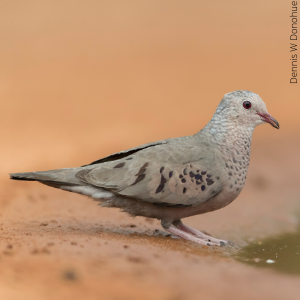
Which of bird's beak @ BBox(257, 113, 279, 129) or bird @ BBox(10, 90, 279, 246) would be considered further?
bird's beak @ BBox(257, 113, 279, 129)

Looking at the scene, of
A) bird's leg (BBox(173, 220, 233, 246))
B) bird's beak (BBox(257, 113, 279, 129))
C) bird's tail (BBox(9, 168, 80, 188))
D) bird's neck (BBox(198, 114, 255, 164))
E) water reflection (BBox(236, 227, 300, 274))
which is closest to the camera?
water reflection (BBox(236, 227, 300, 274))

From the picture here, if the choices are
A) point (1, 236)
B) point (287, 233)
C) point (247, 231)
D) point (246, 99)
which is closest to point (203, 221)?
point (247, 231)

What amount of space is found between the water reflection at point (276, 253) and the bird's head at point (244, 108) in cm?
150

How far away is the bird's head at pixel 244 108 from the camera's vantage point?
485 cm

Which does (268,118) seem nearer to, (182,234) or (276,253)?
(276,253)

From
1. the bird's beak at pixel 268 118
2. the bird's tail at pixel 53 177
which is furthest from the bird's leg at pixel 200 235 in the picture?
the bird's beak at pixel 268 118

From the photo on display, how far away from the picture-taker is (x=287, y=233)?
613 cm

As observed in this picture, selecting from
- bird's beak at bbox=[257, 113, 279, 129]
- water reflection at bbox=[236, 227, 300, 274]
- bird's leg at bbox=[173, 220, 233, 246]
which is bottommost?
water reflection at bbox=[236, 227, 300, 274]

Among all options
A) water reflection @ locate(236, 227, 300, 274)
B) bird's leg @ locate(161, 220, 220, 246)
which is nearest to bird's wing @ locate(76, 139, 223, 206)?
bird's leg @ locate(161, 220, 220, 246)

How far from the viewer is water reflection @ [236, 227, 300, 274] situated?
4371 millimetres

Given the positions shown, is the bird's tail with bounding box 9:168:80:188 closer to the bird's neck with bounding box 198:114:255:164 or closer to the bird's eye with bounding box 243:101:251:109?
the bird's neck with bounding box 198:114:255:164

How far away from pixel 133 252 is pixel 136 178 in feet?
2.78

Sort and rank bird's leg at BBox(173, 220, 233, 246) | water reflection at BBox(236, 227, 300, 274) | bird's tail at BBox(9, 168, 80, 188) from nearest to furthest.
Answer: water reflection at BBox(236, 227, 300, 274) < bird's tail at BBox(9, 168, 80, 188) < bird's leg at BBox(173, 220, 233, 246)

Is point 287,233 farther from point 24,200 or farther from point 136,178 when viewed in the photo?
point 24,200
